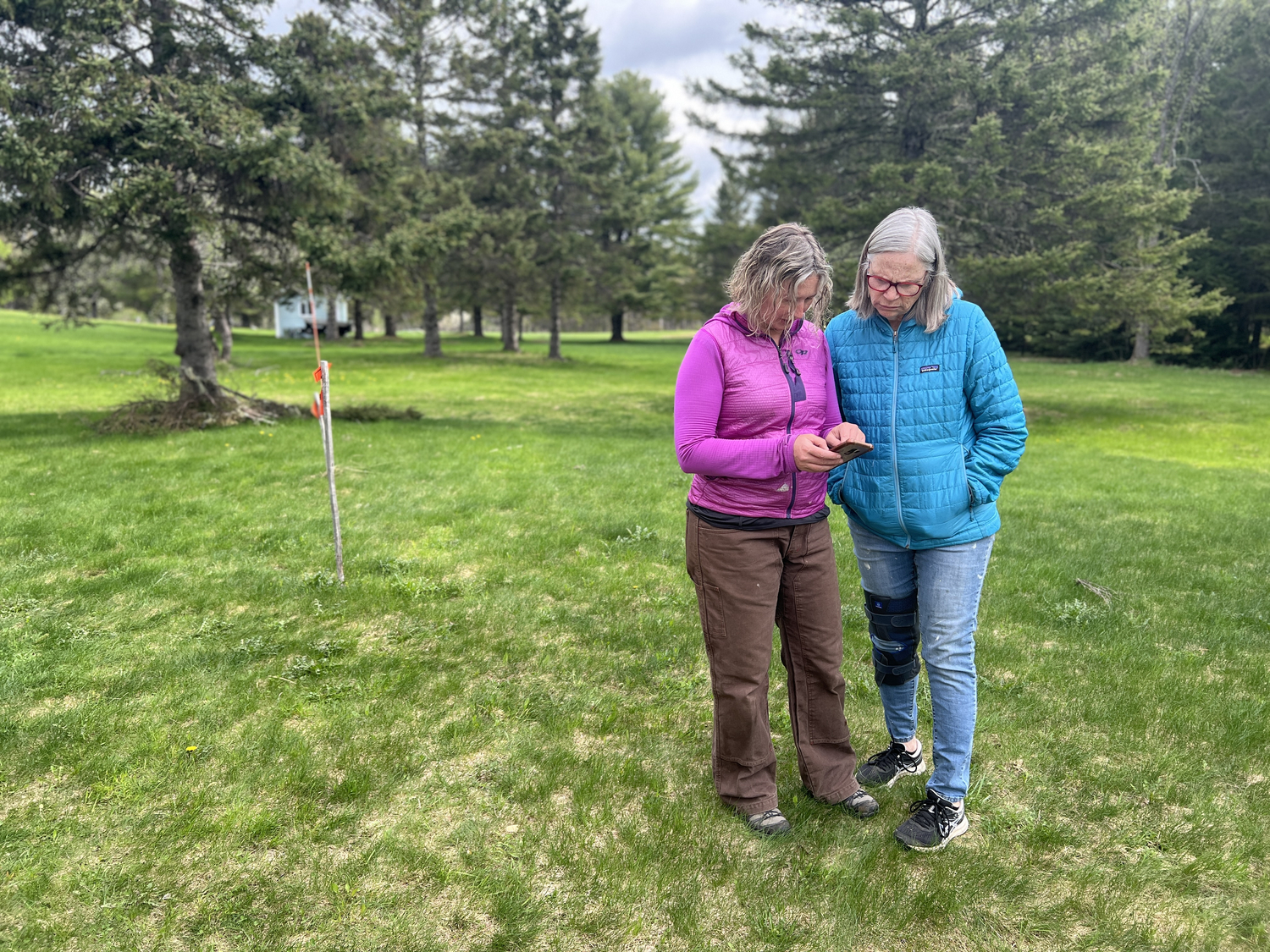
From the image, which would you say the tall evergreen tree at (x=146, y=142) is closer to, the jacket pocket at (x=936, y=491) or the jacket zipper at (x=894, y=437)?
the jacket zipper at (x=894, y=437)

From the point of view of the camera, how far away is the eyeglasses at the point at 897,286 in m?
2.47

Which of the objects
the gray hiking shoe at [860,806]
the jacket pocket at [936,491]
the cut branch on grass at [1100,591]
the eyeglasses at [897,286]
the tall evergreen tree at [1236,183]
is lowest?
the gray hiking shoe at [860,806]

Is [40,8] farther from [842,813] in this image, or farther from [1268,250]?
[1268,250]

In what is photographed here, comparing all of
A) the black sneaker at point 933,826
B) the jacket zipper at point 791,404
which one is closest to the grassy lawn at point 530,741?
the black sneaker at point 933,826

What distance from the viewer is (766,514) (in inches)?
103

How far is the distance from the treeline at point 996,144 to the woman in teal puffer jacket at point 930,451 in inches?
467

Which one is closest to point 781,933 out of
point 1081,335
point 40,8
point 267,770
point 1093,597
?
point 267,770

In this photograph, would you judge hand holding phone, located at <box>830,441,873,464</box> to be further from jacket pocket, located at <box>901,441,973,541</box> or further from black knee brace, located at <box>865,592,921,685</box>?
black knee brace, located at <box>865,592,921,685</box>

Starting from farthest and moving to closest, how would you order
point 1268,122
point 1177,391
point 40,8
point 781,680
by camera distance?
1. point 1268,122
2. point 1177,391
3. point 40,8
4. point 781,680

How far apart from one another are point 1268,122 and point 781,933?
34.2m

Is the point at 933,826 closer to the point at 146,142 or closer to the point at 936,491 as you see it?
the point at 936,491

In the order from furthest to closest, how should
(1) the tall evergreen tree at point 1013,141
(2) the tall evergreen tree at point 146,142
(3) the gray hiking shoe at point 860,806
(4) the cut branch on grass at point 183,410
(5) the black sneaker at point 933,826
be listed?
(1) the tall evergreen tree at point 1013,141 < (4) the cut branch on grass at point 183,410 < (2) the tall evergreen tree at point 146,142 < (3) the gray hiking shoe at point 860,806 < (5) the black sneaker at point 933,826

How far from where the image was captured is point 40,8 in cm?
951

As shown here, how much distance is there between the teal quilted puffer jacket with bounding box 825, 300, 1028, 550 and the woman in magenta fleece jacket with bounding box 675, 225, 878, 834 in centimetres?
20
